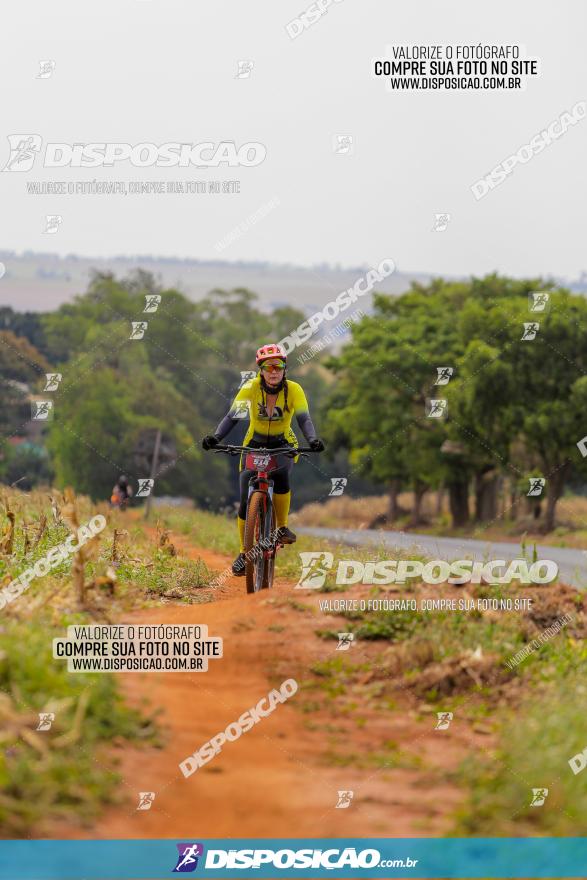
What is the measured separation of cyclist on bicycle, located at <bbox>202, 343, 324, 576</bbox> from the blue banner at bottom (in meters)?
4.03

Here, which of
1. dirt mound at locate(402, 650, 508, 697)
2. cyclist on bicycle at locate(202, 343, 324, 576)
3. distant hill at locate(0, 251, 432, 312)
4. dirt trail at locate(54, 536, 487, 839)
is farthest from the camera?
distant hill at locate(0, 251, 432, 312)

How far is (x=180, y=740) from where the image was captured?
29.2 ft

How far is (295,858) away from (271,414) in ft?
15.4

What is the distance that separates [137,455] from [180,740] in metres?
33.1

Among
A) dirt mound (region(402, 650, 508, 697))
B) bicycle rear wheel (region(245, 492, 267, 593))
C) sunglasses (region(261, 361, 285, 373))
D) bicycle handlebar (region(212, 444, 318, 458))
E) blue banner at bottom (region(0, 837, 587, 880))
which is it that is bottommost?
blue banner at bottom (region(0, 837, 587, 880))

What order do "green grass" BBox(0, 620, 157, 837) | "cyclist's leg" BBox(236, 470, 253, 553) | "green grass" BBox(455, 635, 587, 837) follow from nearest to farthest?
1. "green grass" BBox(0, 620, 157, 837)
2. "green grass" BBox(455, 635, 587, 837)
3. "cyclist's leg" BBox(236, 470, 253, 553)

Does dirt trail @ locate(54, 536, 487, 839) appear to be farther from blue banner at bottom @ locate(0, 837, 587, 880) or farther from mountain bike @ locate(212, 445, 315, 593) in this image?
mountain bike @ locate(212, 445, 315, 593)

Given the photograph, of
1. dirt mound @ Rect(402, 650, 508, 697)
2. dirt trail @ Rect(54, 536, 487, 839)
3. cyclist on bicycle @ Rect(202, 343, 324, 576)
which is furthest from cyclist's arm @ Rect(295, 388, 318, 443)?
dirt mound @ Rect(402, 650, 508, 697)

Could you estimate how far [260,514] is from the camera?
12273 mm

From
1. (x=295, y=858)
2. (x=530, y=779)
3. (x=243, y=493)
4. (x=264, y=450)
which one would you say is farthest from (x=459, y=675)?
(x=243, y=493)

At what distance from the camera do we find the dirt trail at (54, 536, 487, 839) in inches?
333

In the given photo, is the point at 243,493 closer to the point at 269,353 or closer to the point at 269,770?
the point at 269,353

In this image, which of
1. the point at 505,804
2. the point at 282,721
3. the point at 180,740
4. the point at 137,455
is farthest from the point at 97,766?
the point at 137,455

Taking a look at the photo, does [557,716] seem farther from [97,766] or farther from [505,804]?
[97,766]
